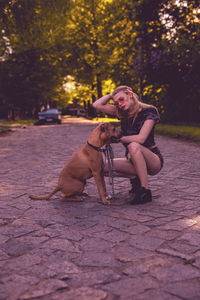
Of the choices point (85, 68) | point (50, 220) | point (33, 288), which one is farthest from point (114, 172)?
point (85, 68)

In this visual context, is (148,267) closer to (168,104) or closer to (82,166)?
(82,166)

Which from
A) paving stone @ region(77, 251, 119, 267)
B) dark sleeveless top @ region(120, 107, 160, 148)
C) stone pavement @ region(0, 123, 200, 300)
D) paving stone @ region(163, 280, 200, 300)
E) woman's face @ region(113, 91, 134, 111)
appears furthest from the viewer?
dark sleeveless top @ region(120, 107, 160, 148)

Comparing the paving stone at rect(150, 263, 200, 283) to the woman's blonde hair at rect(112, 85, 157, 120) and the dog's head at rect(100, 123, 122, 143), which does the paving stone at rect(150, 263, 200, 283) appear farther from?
the woman's blonde hair at rect(112, 85, 157, 120)

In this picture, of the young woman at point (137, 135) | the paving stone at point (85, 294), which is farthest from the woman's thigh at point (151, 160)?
the paving stone at point (85, 294)

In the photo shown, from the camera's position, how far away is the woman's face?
175 inches

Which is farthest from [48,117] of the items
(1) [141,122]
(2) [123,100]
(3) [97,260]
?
(3) [97,260]

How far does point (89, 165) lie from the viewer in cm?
453

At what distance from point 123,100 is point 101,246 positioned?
2070 millimetres

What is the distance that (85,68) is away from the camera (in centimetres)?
3412

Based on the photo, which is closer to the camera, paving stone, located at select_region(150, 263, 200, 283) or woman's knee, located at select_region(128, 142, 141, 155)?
paving stone, located at select_region(150, 263, 200, 283)

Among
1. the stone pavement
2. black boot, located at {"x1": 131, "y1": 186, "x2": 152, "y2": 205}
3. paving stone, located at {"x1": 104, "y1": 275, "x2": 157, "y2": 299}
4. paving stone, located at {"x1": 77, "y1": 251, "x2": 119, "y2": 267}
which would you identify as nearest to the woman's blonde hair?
black boot, located at {"x1": 131, "y1": 186, "x2": 152, "y2": 205}

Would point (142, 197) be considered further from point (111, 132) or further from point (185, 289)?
point (185, 289)

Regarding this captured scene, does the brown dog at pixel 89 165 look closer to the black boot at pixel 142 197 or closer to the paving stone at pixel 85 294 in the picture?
the black boot at pixel 142 197

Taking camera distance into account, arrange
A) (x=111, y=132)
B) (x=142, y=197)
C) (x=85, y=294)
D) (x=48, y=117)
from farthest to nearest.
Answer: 1. (x=48, y=117)
2. (x=142, y=197)
3. (x=111, y=132)
4. (x=85, y=294)
